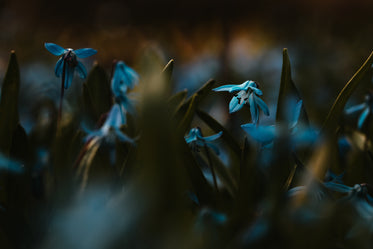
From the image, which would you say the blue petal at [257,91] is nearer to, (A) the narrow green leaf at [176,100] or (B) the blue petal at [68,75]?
(A) the narrow green leaf at [176,100]

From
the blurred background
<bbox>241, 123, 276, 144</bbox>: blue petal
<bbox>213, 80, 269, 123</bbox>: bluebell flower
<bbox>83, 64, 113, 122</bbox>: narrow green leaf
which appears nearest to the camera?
<bbox>241, 123, 276, 144</bbox>: blue petal

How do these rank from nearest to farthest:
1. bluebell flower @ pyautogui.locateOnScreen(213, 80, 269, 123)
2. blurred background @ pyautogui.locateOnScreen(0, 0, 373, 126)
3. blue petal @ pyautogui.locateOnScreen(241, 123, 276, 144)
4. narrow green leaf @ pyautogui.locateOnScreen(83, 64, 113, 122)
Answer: blue petal @ pyautogui.locateOnScreen(241, 123, 276, 144)
bluebell flower @ pyautogui.locateOnScreen(213, 80, 269, 123)
narrow green leaf @ pyautogui.locateOnScreen(83, 64, 113, 122)
blurred background @ pyautogui.locateOnScreen(0, 0, 373, 126)

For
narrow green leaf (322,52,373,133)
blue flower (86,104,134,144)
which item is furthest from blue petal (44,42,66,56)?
narrow green leaf (322,52,373,133)

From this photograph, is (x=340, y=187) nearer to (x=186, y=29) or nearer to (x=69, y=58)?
(x=69, y=58)

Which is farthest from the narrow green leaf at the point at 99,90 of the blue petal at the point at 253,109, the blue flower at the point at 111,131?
the blue petal at the point at 253,109

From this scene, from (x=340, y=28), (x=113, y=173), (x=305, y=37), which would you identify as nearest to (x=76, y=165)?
(x=113, y=173)

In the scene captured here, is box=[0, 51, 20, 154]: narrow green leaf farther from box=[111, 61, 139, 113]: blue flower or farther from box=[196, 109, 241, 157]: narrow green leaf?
box=[196, 109, 241, 157]: narrow green leaf

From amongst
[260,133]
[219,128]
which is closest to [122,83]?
[219,128]
